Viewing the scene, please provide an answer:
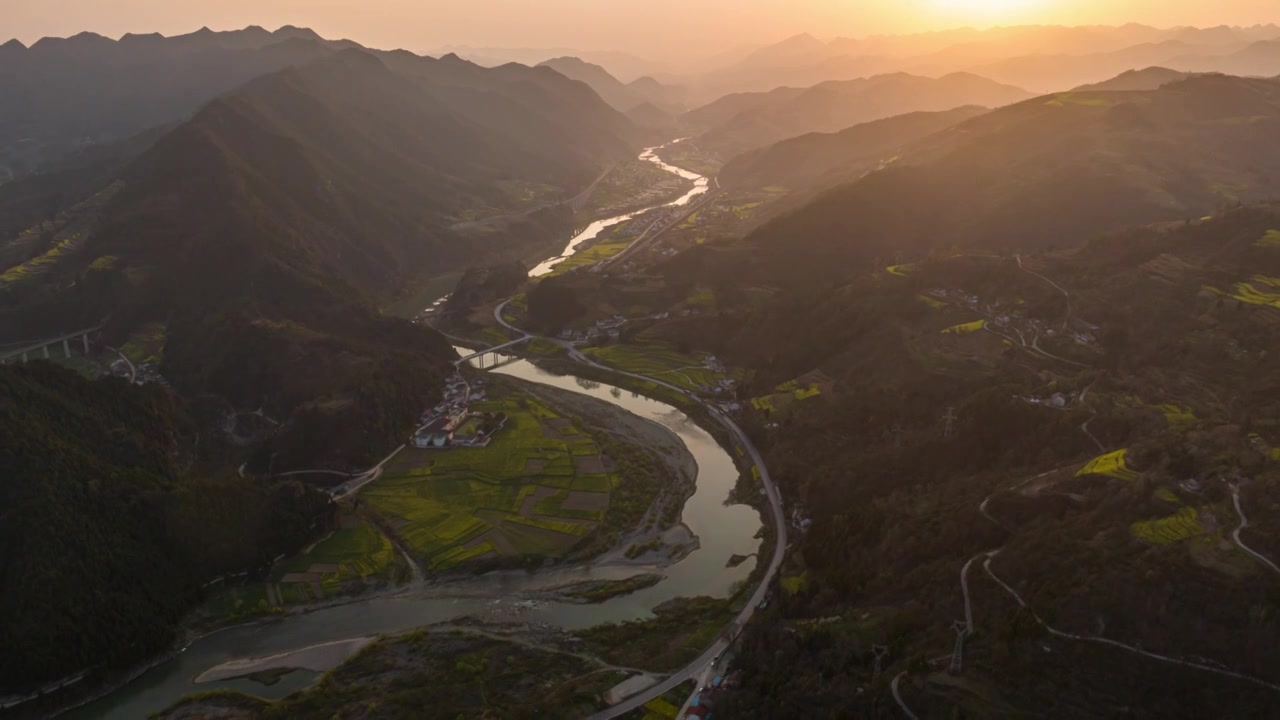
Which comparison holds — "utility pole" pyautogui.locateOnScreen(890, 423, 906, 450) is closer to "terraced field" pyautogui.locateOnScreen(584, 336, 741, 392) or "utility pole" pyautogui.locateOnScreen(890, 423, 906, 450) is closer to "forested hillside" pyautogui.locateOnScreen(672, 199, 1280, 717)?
"forested hillside" pyautogui.locateOnScreen(672, 199, 1280, 717)

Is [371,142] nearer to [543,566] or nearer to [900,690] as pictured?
[543,566]

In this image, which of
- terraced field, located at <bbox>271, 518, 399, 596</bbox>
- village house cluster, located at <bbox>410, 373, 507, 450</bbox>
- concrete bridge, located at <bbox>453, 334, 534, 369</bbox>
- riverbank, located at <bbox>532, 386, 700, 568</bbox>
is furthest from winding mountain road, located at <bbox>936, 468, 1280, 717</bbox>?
concrete bridge, located at <bbox>453, 334, 534, 369</bbox>

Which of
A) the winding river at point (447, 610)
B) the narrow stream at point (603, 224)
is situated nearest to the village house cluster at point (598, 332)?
the narrow stream at point (603, 224)

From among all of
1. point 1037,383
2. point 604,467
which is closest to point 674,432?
point 604,467

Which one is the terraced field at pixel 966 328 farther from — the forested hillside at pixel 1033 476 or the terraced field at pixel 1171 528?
the terraced field at pixel 1171 528

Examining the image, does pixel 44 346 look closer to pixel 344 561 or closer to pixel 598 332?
pixel 598 332
